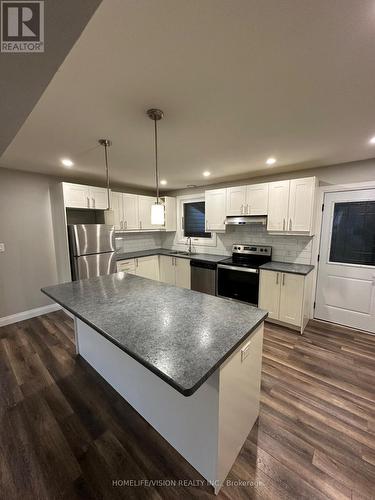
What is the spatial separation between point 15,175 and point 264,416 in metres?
4.50

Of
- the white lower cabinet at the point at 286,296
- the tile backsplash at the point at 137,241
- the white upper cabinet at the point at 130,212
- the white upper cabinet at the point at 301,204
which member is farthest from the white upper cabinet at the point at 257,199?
the tile backsplash at the point at 137,241

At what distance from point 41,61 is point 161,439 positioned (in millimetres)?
2508

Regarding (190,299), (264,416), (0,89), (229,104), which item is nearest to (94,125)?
(0,89)

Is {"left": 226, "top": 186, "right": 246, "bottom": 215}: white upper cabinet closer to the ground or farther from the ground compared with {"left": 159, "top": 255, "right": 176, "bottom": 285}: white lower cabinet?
farther from the ground

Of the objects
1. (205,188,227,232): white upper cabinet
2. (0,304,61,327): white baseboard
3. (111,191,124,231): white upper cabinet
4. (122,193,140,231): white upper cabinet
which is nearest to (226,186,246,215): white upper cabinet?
(205,188,227,232): white upper cabinet

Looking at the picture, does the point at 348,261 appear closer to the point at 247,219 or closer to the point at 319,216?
the point at 319,216

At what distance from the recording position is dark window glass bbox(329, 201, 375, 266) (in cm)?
280

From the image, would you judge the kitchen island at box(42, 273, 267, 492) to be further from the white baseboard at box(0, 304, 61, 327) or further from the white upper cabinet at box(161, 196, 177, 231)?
the white upper cabinet at box(161, 196, 177, 231)

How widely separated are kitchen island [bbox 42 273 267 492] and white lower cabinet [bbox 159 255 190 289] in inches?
85.6

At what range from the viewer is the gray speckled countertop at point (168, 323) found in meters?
0.95

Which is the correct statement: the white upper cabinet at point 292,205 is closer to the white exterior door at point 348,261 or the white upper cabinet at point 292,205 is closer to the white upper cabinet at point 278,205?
the white upper cabinet at point 278,205

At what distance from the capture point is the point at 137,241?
486 cm

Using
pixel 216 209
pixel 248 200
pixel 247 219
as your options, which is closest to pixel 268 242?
pixel 247 219

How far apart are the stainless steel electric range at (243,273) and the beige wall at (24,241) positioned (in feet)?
10.2
